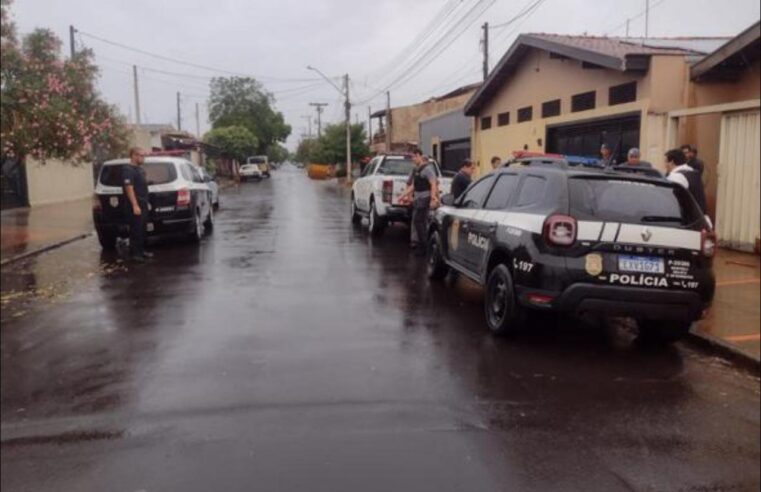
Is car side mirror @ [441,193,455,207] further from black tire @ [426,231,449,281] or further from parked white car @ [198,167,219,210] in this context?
parked white car @ [198,167,219,210]

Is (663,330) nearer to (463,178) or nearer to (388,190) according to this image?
(463,178)

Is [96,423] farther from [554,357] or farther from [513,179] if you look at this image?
[513,179]

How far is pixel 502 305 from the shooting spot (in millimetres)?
6285

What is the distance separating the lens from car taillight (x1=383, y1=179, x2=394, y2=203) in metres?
13.3

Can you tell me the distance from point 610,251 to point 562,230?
398 mm

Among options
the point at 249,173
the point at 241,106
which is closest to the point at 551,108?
the point at 249,173

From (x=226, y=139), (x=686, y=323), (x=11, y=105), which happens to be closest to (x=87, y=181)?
(x=11, y=105)

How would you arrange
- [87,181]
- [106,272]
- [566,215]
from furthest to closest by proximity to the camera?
[87,181] < [106,272] < [566,215]

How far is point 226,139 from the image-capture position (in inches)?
2404

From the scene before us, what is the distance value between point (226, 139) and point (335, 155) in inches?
501

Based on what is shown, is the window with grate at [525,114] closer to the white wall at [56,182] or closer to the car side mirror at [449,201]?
the car side mirror at [449,201]

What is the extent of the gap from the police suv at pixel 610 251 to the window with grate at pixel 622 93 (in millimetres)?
7821

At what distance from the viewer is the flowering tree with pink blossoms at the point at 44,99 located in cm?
1079

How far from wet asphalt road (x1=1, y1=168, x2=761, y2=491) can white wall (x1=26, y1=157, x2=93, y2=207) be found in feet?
52.2
